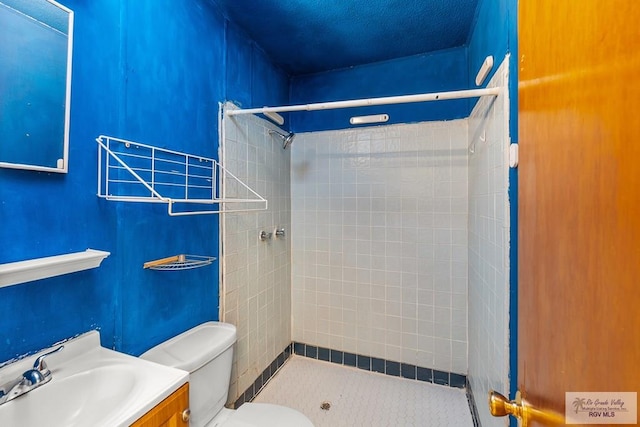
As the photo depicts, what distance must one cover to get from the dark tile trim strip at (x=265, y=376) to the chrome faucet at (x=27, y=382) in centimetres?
117

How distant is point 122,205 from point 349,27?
1668mm

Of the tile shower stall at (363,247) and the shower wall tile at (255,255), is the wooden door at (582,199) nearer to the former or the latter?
the tile shower stall at (363,247)

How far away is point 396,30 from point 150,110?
62.3 inches

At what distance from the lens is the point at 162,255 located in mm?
1263

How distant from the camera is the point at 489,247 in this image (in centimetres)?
136

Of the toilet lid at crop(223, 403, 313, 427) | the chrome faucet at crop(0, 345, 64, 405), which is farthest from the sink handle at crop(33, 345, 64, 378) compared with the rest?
the toilet lid at crop(223, 403, 313, 427)

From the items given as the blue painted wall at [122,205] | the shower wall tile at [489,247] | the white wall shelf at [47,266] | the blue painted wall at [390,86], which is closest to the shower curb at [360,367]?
the shower wall tile at [489,247]

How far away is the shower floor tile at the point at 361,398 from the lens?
177 centimetres

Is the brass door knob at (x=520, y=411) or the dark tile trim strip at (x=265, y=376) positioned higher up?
the brass door knob at (x=520, y=411)

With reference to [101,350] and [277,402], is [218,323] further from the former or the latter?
[277,402]

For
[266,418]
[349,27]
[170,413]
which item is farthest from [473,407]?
[349,27]

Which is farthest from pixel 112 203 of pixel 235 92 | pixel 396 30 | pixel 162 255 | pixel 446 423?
pixel 446 423

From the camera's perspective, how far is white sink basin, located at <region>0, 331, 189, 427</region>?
721mm

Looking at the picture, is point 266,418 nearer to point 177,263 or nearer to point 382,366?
point 177,263
